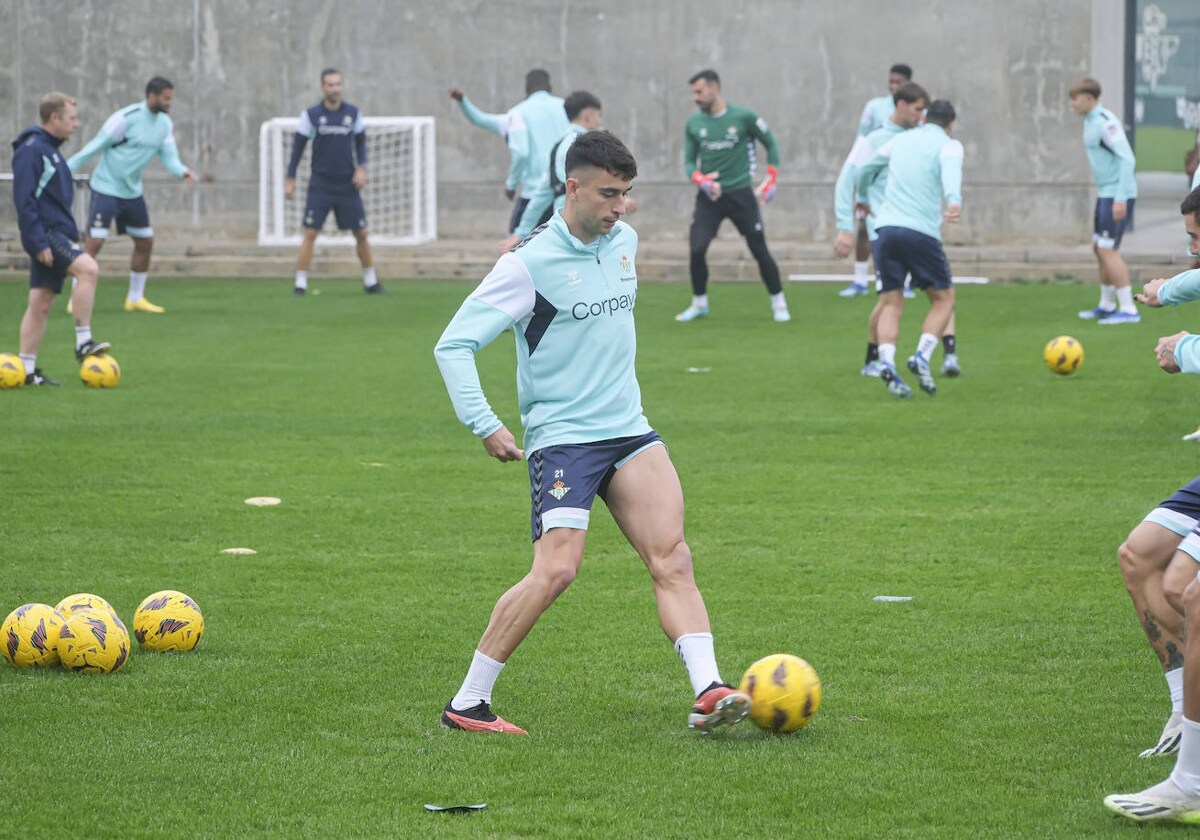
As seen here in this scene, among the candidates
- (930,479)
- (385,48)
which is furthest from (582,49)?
(930,479)

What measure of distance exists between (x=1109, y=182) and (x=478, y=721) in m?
13.3

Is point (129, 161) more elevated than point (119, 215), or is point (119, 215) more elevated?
point (129, 161)

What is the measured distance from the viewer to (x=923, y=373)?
13133 mm

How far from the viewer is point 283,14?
85.2ft

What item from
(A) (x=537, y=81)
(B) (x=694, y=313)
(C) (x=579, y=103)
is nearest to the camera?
(C) (x=579, y=103)

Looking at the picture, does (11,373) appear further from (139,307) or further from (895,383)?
(895,383)

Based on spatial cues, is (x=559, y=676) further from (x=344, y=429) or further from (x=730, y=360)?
(x=730, y=360)

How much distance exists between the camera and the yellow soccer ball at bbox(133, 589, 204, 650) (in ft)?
21.7

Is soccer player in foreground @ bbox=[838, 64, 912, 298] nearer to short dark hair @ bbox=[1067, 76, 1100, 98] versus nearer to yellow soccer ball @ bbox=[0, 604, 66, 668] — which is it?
short dark hair @ bbox=[1067, 76, 1100, 98]

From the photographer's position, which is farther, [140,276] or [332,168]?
[332,168]

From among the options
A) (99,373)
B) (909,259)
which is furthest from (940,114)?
(99,373)

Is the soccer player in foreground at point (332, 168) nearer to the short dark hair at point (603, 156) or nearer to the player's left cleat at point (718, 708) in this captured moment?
the short dark hair at point (603, 156)

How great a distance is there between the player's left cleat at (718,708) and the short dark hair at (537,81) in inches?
577

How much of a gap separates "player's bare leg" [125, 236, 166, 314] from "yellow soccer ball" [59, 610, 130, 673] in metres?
13.3
